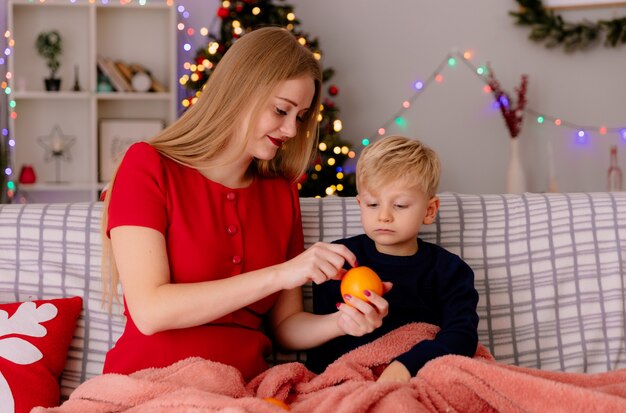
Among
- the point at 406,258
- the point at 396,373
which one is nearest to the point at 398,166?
the point at 406,258

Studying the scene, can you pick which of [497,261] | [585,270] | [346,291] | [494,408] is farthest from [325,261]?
[585,270]

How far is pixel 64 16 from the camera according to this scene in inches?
182

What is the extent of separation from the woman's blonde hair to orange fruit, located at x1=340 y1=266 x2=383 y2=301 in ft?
1.26

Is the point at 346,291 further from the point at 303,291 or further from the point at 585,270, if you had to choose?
the point at 585,270

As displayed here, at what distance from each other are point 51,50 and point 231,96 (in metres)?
3.10

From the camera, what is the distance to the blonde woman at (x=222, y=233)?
5.12ft

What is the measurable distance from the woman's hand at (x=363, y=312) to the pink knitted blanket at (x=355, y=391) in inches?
4.1

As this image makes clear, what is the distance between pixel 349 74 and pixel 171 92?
0.99 metres

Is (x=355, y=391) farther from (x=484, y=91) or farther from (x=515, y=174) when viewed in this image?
(x=484, y=91)

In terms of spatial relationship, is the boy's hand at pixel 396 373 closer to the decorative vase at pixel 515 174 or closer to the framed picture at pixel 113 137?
the decorative vase at pixel 515 174

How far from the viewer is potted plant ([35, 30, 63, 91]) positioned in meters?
4.48

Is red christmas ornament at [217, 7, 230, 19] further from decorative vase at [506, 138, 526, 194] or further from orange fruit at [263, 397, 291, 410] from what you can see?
orange fruit at [263, 397, 291, 410]

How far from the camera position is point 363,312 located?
1.53 meters

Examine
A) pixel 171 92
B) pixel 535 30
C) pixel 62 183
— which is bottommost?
pixel 62 183
